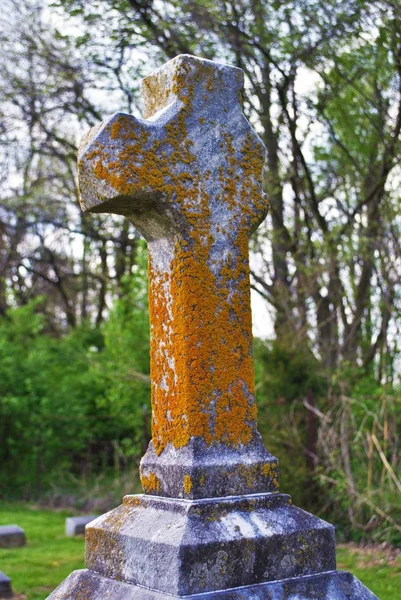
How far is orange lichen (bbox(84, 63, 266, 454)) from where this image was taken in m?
3.06

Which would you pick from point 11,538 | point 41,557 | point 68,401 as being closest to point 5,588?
point 41,557

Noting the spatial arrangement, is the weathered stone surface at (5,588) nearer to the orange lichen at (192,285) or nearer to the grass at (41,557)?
the grass at (41,557)

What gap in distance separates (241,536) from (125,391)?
34.2ft

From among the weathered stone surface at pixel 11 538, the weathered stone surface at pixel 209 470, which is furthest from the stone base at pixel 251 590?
the weathered stone surface at pixel 11 538

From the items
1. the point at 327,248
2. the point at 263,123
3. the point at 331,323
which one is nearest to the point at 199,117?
the point at 327,248

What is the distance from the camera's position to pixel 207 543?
2.75m

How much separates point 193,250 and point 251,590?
133 cm

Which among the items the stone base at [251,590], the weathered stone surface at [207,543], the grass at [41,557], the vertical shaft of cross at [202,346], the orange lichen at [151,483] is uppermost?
the vertical shaft of cross at [202,346]

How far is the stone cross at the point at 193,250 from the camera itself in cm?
305

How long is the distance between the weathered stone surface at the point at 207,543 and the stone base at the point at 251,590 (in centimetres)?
3

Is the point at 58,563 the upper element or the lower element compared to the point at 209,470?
lower

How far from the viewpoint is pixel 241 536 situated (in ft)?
9.42

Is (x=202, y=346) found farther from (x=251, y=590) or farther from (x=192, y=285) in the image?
(x=251, y=590)

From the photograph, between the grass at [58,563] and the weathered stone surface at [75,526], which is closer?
the grass at [58,563]
